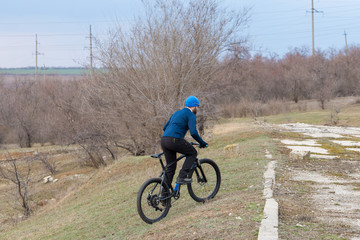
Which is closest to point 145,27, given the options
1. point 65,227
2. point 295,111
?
point 65,227

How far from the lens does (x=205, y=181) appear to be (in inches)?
316

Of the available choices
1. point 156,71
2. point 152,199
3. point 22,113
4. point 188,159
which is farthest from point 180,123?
point 22,113

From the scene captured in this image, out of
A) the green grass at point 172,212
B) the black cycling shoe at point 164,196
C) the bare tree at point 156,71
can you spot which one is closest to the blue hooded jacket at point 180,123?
the black cycling shoe at point 164,196

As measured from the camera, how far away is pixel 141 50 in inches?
845

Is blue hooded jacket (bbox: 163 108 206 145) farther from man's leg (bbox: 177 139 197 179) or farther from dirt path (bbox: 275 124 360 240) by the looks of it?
dirt path (bbox: 275 124 360 240)

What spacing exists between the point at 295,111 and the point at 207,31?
24.9m

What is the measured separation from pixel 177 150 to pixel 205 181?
98 centimetres

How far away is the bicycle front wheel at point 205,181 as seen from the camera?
799 centimetres

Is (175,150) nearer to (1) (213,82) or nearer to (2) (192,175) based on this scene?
(2) (192,175)

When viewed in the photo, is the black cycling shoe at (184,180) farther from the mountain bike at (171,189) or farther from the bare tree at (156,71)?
the bare tree at (156,71)

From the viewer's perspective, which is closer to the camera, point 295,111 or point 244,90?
point 295,111

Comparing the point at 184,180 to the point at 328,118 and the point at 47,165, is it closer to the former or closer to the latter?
the point at 47,165

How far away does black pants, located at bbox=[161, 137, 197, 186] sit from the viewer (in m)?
7.34

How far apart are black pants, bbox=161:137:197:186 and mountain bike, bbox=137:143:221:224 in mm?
92
